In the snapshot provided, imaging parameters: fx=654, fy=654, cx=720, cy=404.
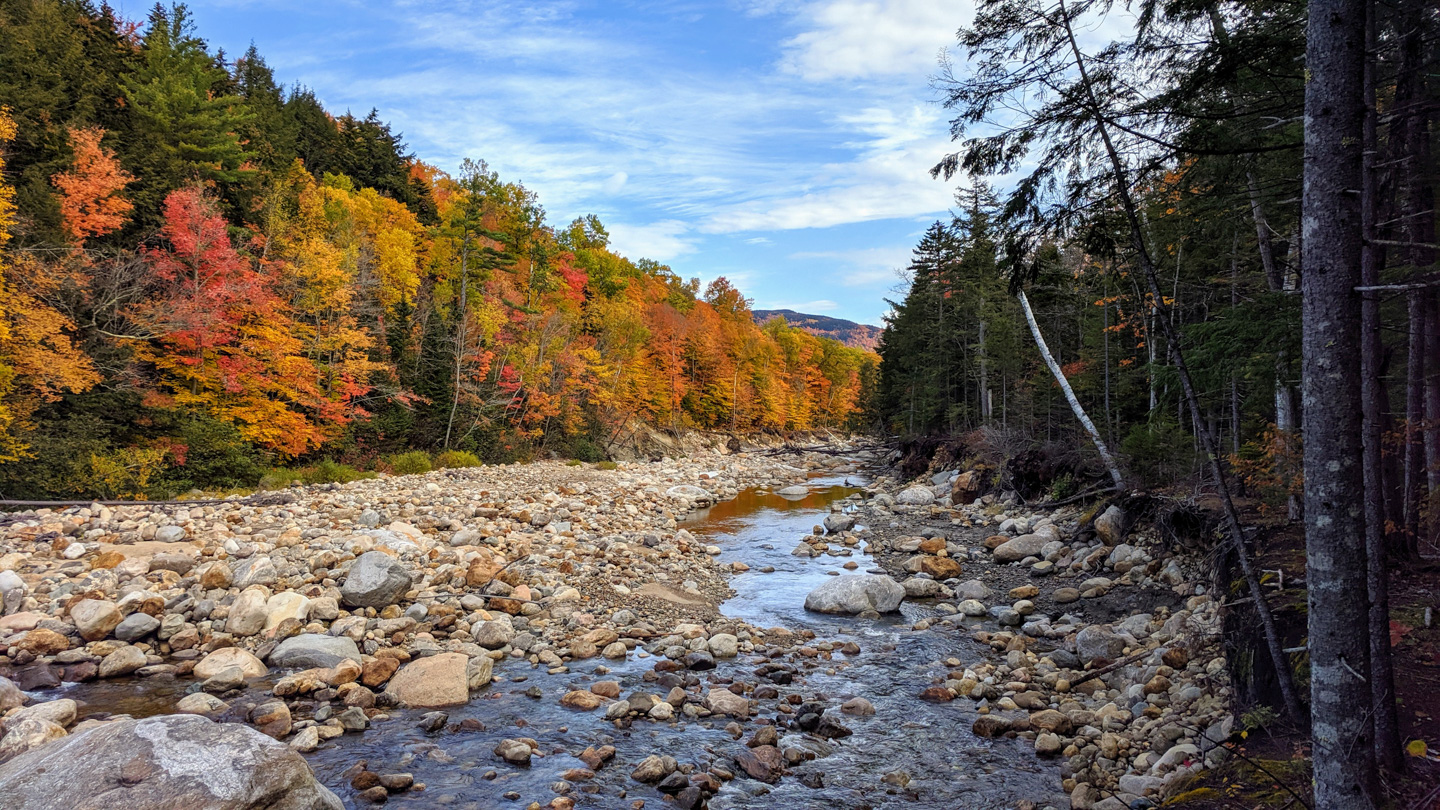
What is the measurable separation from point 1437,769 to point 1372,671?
0.69 meters

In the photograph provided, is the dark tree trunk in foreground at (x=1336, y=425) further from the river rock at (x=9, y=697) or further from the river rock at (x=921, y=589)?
the river rock at (x=9, y=697)

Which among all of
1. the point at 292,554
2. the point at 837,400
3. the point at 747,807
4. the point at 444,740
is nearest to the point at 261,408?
the point at 292,554

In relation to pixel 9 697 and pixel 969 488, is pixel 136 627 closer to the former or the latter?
pixel 9 697

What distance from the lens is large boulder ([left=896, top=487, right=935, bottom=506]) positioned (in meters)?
19.6

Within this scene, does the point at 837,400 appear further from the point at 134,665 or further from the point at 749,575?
the point at 134,665

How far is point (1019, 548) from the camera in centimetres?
1210

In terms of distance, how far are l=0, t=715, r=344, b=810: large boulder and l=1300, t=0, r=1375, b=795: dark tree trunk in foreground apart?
5.51m

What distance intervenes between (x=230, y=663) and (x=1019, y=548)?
38.8 feet

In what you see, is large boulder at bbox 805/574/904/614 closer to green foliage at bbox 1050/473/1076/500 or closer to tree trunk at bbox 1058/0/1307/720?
tree trunk at bbox 1058/0/1307/720

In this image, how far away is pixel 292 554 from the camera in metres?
9.43

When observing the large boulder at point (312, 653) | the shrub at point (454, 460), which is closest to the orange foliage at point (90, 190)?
the shrub at point (454, 460)

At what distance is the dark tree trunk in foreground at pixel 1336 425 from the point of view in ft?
9.63

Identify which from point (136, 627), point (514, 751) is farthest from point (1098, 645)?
point (136, 627)

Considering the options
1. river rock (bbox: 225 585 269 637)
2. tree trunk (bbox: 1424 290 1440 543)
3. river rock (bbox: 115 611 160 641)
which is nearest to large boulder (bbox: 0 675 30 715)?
river rock (bbox: 115 611 160 641)
